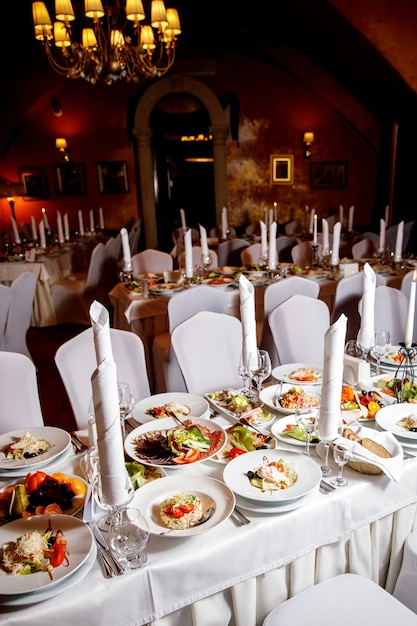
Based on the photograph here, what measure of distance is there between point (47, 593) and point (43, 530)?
218 millimetres

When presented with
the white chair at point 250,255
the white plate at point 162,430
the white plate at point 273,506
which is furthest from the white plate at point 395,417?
the white chair at point 250,255

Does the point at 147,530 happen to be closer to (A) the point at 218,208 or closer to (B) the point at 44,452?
(B) the point at 44,452

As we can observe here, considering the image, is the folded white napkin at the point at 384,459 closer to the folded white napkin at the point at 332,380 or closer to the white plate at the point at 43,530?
the folded white napkin at the point at 332,380

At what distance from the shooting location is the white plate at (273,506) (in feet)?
4.66

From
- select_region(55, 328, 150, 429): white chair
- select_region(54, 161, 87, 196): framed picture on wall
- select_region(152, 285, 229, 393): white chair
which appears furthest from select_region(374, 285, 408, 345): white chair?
select_region(54, 161, 87, 196): framed picture on wall

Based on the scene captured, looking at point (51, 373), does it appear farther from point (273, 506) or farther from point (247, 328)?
point (273, 506)

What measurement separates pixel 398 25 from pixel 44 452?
23.9 ft

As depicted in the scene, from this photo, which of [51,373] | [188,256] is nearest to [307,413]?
[188,256]

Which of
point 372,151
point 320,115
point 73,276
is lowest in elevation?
point 73,276

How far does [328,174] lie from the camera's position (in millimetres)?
11164

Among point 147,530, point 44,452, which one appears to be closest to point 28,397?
point 44,452

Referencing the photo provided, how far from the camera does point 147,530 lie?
4.18 ft

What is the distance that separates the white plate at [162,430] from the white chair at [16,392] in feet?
2.23

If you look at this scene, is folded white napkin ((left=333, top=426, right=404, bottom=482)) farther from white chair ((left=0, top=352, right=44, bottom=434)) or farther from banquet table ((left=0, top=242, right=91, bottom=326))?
banquet table ((left=0, top=242, right=91, bottom=326))
